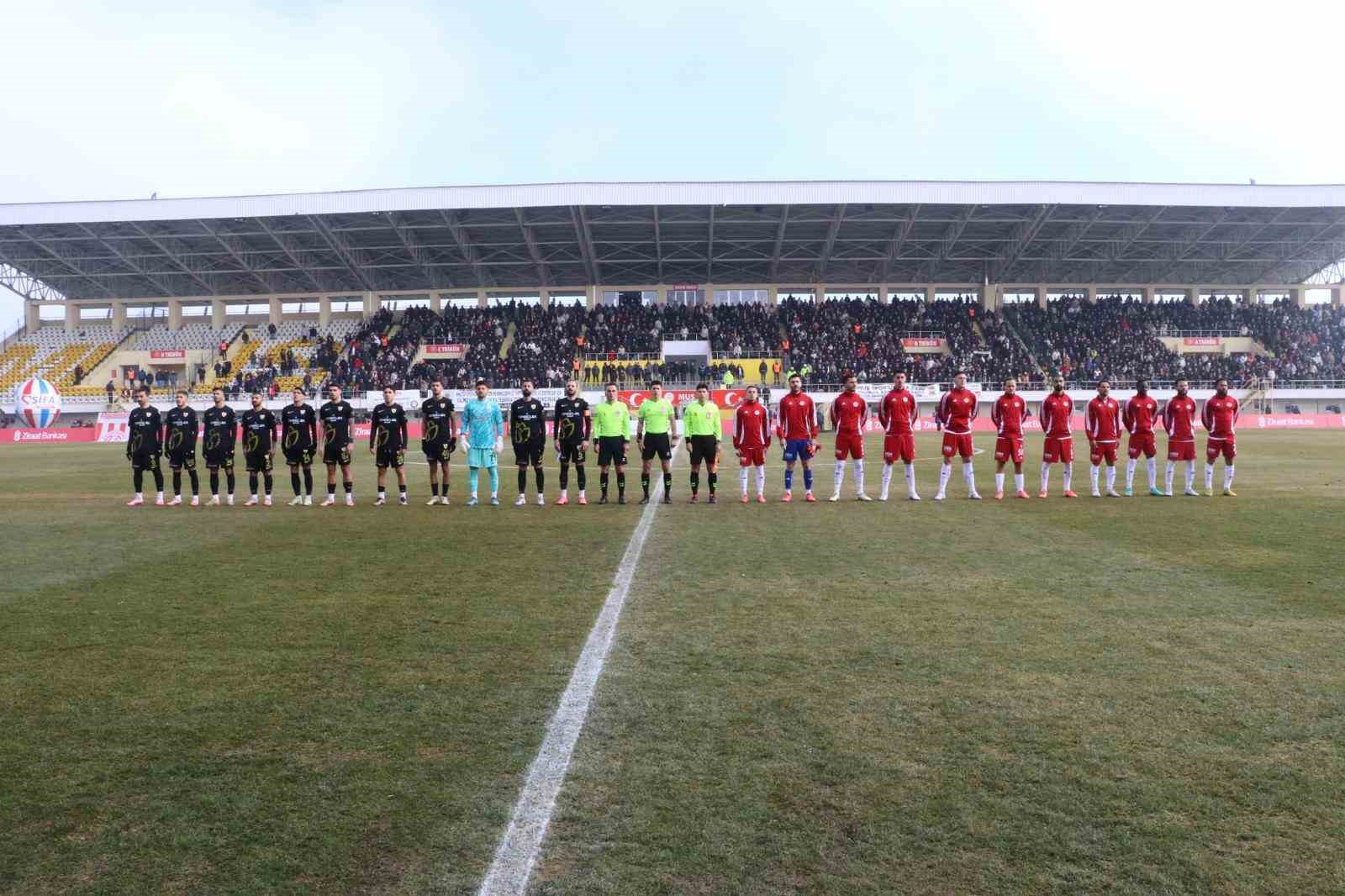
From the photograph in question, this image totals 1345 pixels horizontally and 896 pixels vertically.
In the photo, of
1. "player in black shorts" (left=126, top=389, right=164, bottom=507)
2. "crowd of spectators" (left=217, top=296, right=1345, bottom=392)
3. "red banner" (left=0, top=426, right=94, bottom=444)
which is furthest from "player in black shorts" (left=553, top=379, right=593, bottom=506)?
"red banner" (left=0, top=426, right=94, bottom=444)

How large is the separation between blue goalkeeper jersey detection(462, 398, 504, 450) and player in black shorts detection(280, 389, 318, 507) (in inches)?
92.7

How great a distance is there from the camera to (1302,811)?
3.47m

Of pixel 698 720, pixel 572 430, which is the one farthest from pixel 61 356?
pixel 698 720

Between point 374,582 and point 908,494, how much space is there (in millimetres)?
9268

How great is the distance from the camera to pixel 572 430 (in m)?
14.5

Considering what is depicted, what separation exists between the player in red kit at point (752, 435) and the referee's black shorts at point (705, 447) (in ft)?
1.63

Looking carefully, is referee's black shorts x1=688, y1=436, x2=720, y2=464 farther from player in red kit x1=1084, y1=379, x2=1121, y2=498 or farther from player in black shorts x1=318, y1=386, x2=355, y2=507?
player in red kit x1=1084, y1=379, x2=1121, y2=498

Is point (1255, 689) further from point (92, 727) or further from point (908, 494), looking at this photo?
point (908, 494)

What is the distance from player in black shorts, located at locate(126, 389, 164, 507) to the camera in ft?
48.8

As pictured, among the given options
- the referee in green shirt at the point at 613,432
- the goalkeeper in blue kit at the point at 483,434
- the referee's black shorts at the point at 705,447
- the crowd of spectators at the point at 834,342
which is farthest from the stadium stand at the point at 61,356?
the referee's black shorts at the point at 705,447

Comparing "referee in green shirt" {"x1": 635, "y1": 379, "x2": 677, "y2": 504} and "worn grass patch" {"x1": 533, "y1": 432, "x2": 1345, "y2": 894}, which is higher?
"referee in green shirt" {"x1": 635, "y1": 379, "x2": 677, "y2": 504}

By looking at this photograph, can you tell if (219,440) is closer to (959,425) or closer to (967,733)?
(959,425)

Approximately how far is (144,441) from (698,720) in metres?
13.3

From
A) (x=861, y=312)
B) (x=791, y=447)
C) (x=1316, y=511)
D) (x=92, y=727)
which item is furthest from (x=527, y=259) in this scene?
(x=92, y=727)
